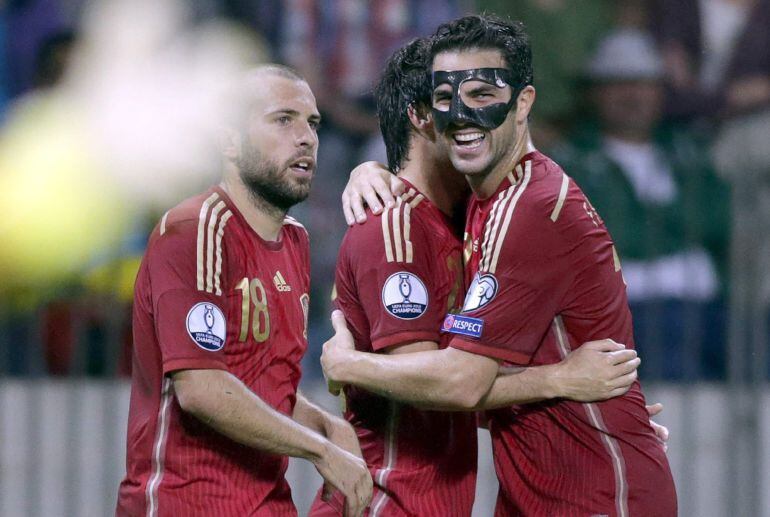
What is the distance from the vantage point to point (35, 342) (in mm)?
6098

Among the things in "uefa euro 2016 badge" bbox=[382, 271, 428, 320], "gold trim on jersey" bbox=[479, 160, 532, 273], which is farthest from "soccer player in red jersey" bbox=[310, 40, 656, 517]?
"gold trim on jersey" bbox=[479, 160, 532, 273]

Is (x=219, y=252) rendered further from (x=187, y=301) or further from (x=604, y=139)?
(x=604, y=139)

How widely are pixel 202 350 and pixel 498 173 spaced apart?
1056 millimetres

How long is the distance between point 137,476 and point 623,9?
4970 millimetres

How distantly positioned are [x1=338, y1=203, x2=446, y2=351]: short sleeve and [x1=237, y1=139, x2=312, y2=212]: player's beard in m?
0.26

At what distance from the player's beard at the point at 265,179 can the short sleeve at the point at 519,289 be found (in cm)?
67

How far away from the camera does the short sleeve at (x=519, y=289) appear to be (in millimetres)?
3588

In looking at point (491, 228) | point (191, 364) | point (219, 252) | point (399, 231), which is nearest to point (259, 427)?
point (191, 364)

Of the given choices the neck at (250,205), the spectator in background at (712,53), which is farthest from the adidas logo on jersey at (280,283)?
the spectator in background at (712,53)

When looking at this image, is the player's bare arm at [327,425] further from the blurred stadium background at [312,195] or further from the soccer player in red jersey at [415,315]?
the blurred stadium background at [312,195]

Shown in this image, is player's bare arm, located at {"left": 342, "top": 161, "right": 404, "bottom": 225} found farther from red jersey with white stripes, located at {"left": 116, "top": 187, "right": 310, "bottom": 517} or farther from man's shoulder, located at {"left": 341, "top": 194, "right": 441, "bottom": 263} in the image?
red jersey with white stripes, located at {"left": 116, "top": 187, "right": 310, "bottom": 517}

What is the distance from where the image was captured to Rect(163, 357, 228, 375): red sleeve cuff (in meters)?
3.44

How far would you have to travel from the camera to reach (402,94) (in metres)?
4.10

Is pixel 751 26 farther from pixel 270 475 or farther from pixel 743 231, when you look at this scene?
pixel 270 475
